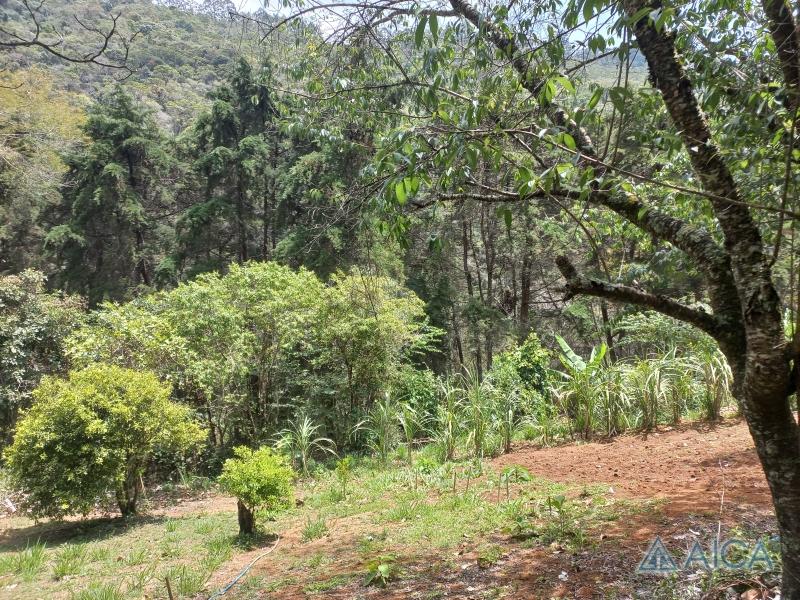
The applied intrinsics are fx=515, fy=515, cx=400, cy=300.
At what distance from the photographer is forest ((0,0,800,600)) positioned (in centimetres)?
232

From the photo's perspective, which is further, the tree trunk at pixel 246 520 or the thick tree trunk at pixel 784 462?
the tree trunk at pixel 246 520

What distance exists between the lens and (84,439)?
20.0 feet

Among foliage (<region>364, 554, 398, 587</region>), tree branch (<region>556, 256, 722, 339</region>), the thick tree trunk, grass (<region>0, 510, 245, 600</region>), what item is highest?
tree branch (<region>556, 256, 722, 339</region>)

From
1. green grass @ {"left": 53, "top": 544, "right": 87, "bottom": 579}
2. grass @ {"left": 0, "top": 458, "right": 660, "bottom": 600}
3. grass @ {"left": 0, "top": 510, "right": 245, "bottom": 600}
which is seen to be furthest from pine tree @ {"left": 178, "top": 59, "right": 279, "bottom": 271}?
green grass @ {"left": 53, "top": 544, "right": 87, "bottom": 579}

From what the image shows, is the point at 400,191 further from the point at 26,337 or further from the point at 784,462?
the point at 26,337

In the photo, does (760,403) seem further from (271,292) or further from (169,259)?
(169,259)

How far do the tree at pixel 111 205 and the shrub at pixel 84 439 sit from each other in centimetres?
1334

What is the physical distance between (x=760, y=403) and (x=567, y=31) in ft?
5.89

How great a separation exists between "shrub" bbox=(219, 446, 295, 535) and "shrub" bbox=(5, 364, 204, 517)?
→ 70.2 inches

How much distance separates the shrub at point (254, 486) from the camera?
512 centimetres

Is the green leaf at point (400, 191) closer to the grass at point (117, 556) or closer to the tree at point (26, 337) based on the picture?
the grass at point (117, 556)

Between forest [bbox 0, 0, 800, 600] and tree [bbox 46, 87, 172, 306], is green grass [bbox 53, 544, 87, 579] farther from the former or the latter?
tree [bbox 46, 87, 172, 306]

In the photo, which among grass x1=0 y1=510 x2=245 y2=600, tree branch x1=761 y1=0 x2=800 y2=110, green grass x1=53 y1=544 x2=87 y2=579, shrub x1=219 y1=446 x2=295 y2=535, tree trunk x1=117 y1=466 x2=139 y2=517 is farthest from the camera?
tree trunk x1=117 y1=466 x2=139 y2=517

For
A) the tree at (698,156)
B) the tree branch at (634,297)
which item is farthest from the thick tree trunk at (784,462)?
the tree branch at (634,297)
